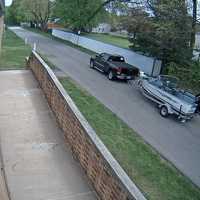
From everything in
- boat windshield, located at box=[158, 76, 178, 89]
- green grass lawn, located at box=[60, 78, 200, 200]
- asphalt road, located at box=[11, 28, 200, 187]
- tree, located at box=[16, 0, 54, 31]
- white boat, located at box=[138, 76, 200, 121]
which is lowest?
asphalt road, located at box=[11, 28, 200, 187]

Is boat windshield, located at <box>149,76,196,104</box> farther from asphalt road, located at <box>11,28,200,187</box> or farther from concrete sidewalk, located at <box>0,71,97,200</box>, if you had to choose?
concrete sidewalk, located at <box>0,71,97,200</box>

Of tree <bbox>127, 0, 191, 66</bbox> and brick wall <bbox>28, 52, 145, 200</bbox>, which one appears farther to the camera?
tree <bbox>127, 0, 191, 66</bbox>

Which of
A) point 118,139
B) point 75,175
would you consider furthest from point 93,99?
point 75,175

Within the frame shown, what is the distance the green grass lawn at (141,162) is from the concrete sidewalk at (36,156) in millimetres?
1843

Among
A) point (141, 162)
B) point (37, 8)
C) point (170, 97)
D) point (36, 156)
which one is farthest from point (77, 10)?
point (36, 156)

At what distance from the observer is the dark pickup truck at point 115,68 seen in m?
21.0

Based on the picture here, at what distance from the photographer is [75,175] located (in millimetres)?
7262

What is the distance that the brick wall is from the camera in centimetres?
563

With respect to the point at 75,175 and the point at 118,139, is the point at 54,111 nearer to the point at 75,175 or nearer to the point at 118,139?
the point at 118,139

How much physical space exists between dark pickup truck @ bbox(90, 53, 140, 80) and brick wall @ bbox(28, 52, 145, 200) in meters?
10.1

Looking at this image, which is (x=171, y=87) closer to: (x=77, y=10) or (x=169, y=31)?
(x=169, y=31)

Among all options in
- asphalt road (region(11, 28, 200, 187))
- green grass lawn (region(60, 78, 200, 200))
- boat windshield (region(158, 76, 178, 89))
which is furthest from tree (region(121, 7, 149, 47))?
green grass lawn (region(60, 78, 200, 200))

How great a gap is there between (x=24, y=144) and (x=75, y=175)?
2063 mm

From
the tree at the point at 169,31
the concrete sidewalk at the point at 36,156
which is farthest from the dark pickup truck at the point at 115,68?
the concrete sidewalk at the point at 36,156
